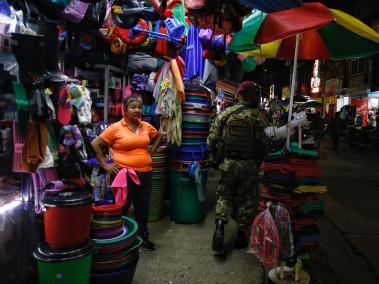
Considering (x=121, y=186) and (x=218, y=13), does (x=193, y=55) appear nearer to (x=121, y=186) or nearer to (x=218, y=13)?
(x=218, y=13)

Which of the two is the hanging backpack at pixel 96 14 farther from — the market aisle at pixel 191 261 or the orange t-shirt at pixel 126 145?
the market aisle at pixel 191 261

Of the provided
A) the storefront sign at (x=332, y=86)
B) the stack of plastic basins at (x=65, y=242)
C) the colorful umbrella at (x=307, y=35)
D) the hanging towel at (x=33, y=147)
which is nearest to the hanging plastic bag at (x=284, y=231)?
the colorful umbrella at (x=307, y=35)

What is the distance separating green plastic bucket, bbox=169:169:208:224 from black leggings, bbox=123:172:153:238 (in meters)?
1.06

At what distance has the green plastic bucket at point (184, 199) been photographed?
5.34 m

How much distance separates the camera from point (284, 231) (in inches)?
137

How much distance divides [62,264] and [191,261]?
187 centimetres

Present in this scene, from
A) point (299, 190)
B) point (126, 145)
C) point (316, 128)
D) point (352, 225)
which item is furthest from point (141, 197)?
point (316, 128)

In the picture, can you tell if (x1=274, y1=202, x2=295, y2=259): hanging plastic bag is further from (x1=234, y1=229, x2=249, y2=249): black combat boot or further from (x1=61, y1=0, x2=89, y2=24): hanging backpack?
(x1=61, y1=0, x2=89, y2=24): hanging backpack

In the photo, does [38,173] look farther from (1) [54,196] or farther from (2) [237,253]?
(2) [237,253]

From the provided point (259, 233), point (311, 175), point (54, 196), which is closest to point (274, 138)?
point (311, 175)

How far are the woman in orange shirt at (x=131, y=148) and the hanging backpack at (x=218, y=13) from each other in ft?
4.24

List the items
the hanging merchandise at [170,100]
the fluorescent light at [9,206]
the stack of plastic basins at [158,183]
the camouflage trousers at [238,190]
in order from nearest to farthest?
the fluorescent light at [9,206] < the camouflage trousers at [238,190] < the hanging merchandise at [170,100] < the stack of plastic basins at [158,183]

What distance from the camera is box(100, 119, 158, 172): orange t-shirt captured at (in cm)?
399

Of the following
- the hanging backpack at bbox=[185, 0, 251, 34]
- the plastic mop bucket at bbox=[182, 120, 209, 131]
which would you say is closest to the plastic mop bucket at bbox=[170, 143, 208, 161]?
the plastic mop bucket at bbox=[182, 120, 209, 131]
